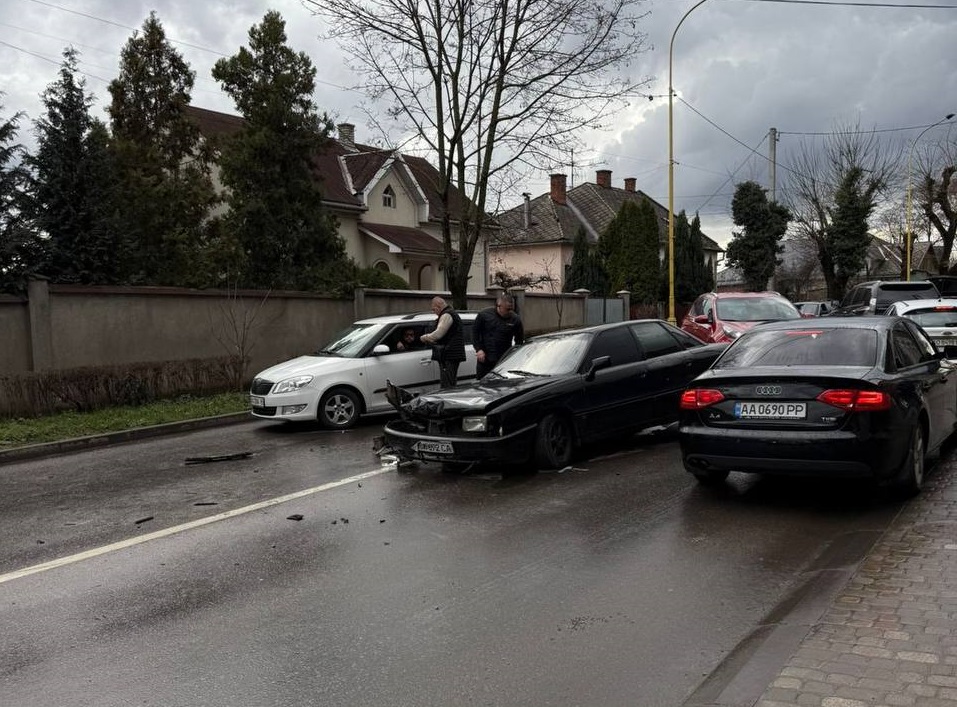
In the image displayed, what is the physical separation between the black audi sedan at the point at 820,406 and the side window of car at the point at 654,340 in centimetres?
221

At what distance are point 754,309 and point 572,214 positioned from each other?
3359cm

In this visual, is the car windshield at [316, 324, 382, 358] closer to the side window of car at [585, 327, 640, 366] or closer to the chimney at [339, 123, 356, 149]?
the side window of car at [585, 327, 640, 366]

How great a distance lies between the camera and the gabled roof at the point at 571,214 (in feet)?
149

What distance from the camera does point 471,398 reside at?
7930 millimetres

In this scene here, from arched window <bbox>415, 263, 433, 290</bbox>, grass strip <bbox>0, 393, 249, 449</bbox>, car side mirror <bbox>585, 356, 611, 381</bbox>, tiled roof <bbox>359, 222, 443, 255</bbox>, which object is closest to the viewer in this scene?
car side mirror <bbox>585, 356, 611, 381</bbox>

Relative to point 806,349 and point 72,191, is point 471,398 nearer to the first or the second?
point 806,349

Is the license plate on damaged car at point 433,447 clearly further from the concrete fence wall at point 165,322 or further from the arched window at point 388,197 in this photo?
the arched window at point 388,197

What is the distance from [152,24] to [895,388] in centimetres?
2360

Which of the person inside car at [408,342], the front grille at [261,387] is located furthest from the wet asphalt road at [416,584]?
the person inside car at [408,342]

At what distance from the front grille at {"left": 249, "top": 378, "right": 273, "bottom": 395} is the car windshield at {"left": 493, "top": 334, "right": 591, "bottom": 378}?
403 centimetres

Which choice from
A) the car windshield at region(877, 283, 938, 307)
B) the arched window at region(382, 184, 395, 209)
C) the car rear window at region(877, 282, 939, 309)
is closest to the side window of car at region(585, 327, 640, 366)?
the car windshield at region(877, 283, 938, 307)

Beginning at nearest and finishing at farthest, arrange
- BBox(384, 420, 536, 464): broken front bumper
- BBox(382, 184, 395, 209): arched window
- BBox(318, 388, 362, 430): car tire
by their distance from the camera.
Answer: BBox(384, 420, 536, 464): broken front bumper < BBox(318, 388, 362, 430): car tire < BBox(382, 184, 395, 209): arched window

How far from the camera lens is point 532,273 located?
45.9 metres

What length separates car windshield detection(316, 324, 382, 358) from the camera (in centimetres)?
1229
